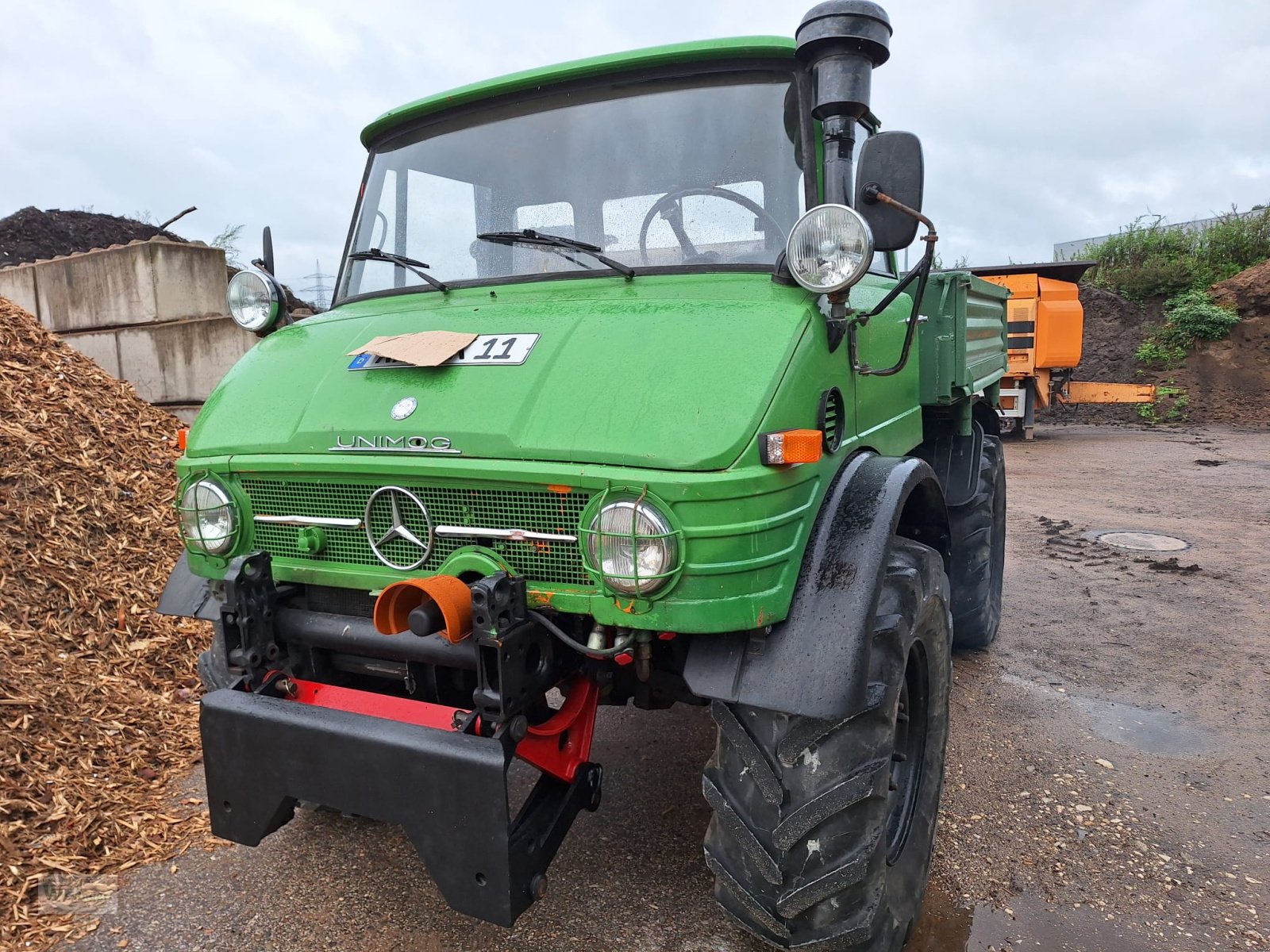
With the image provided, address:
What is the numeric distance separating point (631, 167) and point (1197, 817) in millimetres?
3222

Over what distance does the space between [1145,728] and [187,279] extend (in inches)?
276

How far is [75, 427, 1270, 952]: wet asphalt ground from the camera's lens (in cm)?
281

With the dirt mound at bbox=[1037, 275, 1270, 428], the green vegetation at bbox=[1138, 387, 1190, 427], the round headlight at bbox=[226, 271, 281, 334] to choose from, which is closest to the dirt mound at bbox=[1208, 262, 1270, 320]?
the dirt mound at bbox=[1037, 275, 1270, 428]

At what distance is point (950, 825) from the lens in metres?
3.43

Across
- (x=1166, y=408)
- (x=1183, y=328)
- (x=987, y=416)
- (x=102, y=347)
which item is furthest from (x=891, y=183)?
(x=1183, y=328)

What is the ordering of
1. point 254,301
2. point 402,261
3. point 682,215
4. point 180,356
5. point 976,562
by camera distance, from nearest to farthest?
point 682,215, point 402,261, point 254,301, point 976,562, point 180,356

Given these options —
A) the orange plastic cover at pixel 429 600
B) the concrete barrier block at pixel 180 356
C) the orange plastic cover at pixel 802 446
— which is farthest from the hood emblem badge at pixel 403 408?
the concrete barrier block at pixel 180 356

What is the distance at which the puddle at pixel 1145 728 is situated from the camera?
4043 mm

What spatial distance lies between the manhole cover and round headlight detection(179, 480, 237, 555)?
7.27 m

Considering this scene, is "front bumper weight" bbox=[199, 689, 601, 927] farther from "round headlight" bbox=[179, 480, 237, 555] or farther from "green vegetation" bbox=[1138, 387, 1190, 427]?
"green vegetation" bbox=[1138, 387, 1190, 427]

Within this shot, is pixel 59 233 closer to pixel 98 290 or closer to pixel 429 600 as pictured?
pixel 98 290

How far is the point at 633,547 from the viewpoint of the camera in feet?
6.78

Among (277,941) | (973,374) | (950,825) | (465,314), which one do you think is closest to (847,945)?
(950,825)

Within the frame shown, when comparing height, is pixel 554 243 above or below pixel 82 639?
above
